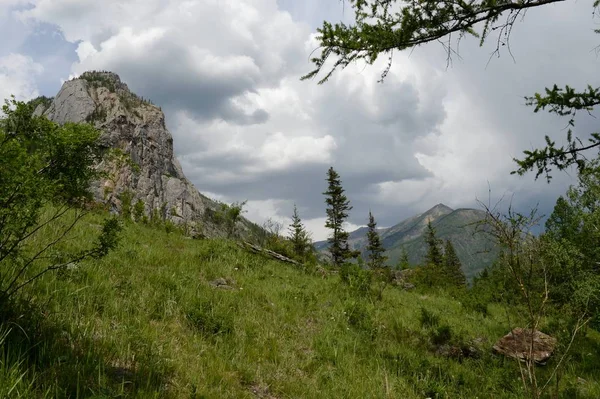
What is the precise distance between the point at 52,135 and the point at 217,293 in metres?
4.62

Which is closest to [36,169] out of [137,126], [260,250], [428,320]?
[428,320]

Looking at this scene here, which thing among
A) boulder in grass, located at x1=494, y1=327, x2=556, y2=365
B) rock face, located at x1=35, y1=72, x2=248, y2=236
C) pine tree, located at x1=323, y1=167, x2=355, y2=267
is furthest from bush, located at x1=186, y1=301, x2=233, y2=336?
rock face, located at x1=35, y1=72, x2=248, y2=236

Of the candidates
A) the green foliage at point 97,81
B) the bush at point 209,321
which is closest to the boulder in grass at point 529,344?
the bush at point 209,321

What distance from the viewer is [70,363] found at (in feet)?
10.4

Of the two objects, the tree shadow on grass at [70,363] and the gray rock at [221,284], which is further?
the gray rock at [221,284]

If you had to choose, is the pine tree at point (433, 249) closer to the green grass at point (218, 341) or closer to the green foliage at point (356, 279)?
the green foliage at point (356, 279)

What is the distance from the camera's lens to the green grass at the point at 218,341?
131 inches

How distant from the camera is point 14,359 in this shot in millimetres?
2857

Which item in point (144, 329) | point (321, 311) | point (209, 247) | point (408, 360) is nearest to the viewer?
point (144, 329)

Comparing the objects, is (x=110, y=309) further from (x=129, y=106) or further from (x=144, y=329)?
(x=129, y=106)

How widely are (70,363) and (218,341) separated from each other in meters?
2.33

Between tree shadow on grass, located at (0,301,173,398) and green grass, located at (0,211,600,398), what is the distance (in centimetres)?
2

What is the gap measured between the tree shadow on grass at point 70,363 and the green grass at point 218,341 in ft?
0.05

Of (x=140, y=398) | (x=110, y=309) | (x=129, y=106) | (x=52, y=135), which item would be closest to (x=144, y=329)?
(x=110, y=309)
